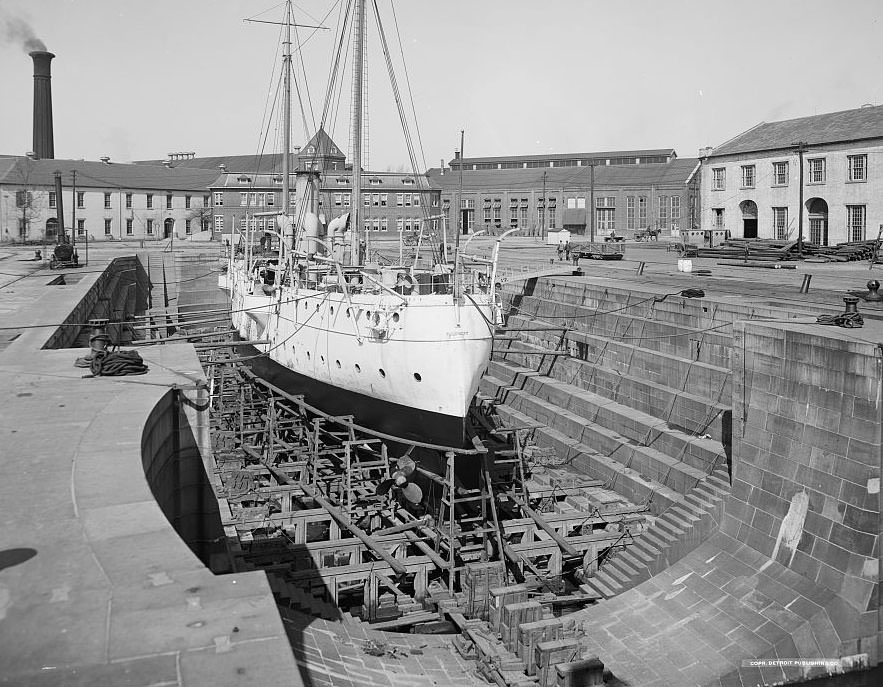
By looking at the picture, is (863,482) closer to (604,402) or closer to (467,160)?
(604,402)

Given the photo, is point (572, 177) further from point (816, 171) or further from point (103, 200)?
point (103, 200)

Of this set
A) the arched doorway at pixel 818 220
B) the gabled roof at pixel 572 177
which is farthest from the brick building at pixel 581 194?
the arched doorway at pixel 818 220

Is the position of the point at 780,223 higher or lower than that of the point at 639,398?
Answer: higher

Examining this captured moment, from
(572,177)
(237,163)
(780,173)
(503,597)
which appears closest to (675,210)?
(572,177)

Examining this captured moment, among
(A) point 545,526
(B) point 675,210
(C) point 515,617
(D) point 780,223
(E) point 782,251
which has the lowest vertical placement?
(C) point 515,617

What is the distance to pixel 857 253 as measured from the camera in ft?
143

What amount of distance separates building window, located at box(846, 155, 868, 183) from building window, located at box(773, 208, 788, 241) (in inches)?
206

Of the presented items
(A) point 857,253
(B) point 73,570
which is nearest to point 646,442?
(B) point 73,570

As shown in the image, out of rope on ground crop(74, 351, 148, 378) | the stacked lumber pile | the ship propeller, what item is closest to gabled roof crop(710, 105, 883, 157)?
the stacked lumber pile

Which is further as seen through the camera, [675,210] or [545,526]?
[675,210]

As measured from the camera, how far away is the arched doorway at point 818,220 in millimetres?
54594

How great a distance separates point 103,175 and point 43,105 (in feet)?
32.9

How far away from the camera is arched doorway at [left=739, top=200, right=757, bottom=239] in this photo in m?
59.9

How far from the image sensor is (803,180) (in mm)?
54375
